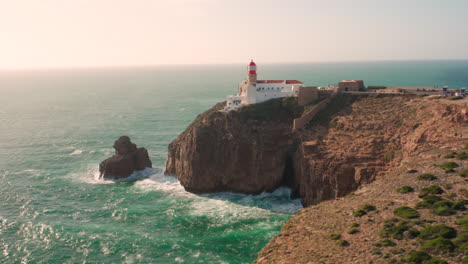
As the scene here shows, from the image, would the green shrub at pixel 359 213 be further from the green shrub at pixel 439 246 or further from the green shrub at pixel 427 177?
the green shrub at pixel 427 177

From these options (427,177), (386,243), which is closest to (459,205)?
(427,177)

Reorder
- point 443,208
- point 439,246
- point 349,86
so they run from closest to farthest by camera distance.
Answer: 1. point 439,246
2. point 443,208
3. point 349,86

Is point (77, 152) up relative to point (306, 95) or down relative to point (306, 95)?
down

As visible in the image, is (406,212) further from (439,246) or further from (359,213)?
(439,246)

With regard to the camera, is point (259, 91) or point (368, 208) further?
point (259, 91)

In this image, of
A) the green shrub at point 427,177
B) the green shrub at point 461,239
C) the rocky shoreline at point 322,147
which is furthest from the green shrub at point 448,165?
the green shrub at point 461,239

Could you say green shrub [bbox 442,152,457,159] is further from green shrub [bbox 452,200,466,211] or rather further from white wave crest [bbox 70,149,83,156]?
white wave crest [bbox 70,149,83,156]

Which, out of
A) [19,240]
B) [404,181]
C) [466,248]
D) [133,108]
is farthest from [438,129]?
[133,108]
